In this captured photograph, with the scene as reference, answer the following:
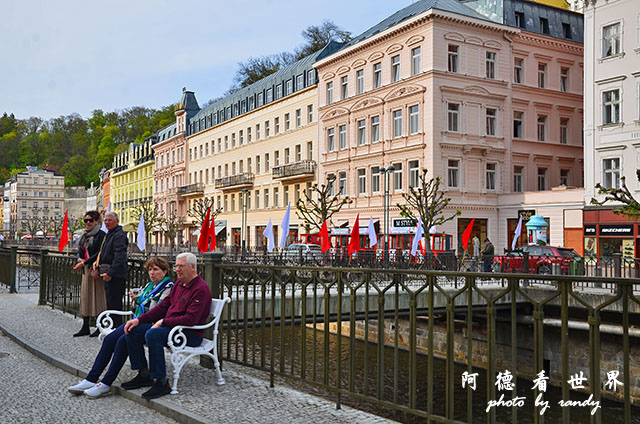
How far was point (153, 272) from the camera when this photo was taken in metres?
8.05

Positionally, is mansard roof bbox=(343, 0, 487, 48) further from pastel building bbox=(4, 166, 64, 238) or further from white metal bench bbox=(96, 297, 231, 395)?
pastel building bbox=(4, 166, 64, 238)

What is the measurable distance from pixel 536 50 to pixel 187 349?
4211 cm

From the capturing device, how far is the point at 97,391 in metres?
6.92

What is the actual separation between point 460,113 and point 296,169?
15.5 m

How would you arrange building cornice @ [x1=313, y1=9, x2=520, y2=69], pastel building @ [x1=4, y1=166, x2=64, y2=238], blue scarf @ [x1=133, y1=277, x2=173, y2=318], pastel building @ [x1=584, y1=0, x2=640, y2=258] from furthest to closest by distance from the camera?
1. pastel building @ [x1=4, y1=166, x2=64, y2=238]
2. building cornice @ [x1=313, y1=9, x2=520, y2=69]
3. pastel building @ [x1=584, y1=0, x2=640, y2=258]
4. blue scarf @ [x1=133, y1=277, x2=173, y2=318]

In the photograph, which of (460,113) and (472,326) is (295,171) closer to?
(460,113)

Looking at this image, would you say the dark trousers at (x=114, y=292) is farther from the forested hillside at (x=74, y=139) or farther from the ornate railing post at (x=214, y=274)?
the forested hillside at (x=74, y=139)

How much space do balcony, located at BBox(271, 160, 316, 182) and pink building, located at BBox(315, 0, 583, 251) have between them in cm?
395

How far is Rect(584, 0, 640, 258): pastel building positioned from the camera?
112 ft

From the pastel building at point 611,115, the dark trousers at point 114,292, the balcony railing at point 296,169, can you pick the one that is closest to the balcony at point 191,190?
the balcony railing at point 296,169

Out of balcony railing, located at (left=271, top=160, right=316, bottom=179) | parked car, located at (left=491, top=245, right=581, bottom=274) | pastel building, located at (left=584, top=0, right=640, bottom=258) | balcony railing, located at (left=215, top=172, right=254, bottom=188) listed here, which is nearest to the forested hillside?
balcony railing, located at (left=215, top=172, right=254, bottom=188)

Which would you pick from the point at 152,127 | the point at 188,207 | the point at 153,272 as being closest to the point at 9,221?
the point at 152,127

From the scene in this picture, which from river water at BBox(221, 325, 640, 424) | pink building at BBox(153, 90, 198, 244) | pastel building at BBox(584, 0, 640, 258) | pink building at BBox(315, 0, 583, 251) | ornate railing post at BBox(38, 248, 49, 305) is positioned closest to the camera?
river water at BBox(221, 325, 640, 424)

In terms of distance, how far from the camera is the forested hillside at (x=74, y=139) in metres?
123
